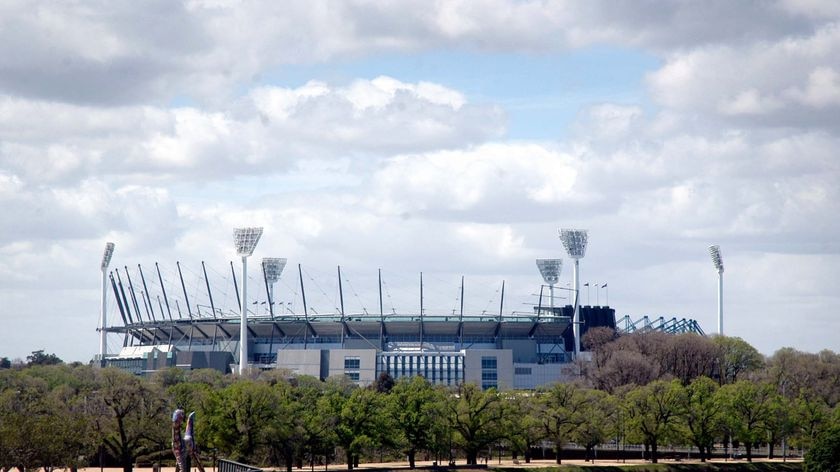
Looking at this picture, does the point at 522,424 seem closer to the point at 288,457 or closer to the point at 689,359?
the point at 288,457

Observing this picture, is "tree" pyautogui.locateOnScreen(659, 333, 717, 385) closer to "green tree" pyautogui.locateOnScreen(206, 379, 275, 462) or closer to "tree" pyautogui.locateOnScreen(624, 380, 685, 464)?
"tree" pyautogui.locateOnScreen(624, 380, 685, 464)

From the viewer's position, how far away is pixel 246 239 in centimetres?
18388

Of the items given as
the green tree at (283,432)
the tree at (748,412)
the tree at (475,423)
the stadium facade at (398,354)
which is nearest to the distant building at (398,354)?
the stadium facade at (398,354)

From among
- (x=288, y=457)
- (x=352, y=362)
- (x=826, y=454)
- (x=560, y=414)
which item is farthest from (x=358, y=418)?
(x=352, y=362)

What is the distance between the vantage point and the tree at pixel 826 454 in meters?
93.7

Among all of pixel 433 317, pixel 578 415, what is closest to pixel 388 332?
pixel 433 317

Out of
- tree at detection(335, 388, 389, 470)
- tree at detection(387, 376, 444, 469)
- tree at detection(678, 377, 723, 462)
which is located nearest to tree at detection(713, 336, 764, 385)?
→ tree at detection(678, 377, 723, 462)

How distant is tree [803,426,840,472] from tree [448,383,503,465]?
997 inches

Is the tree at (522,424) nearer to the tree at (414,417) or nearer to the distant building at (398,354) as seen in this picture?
the tree at (414,417)

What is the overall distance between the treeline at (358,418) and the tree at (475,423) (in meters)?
0.11

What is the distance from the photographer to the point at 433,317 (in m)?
197

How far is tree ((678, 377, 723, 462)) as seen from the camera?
11650 centimetres

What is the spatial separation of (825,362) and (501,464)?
63099 mm

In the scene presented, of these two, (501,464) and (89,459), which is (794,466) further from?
(89,459)
